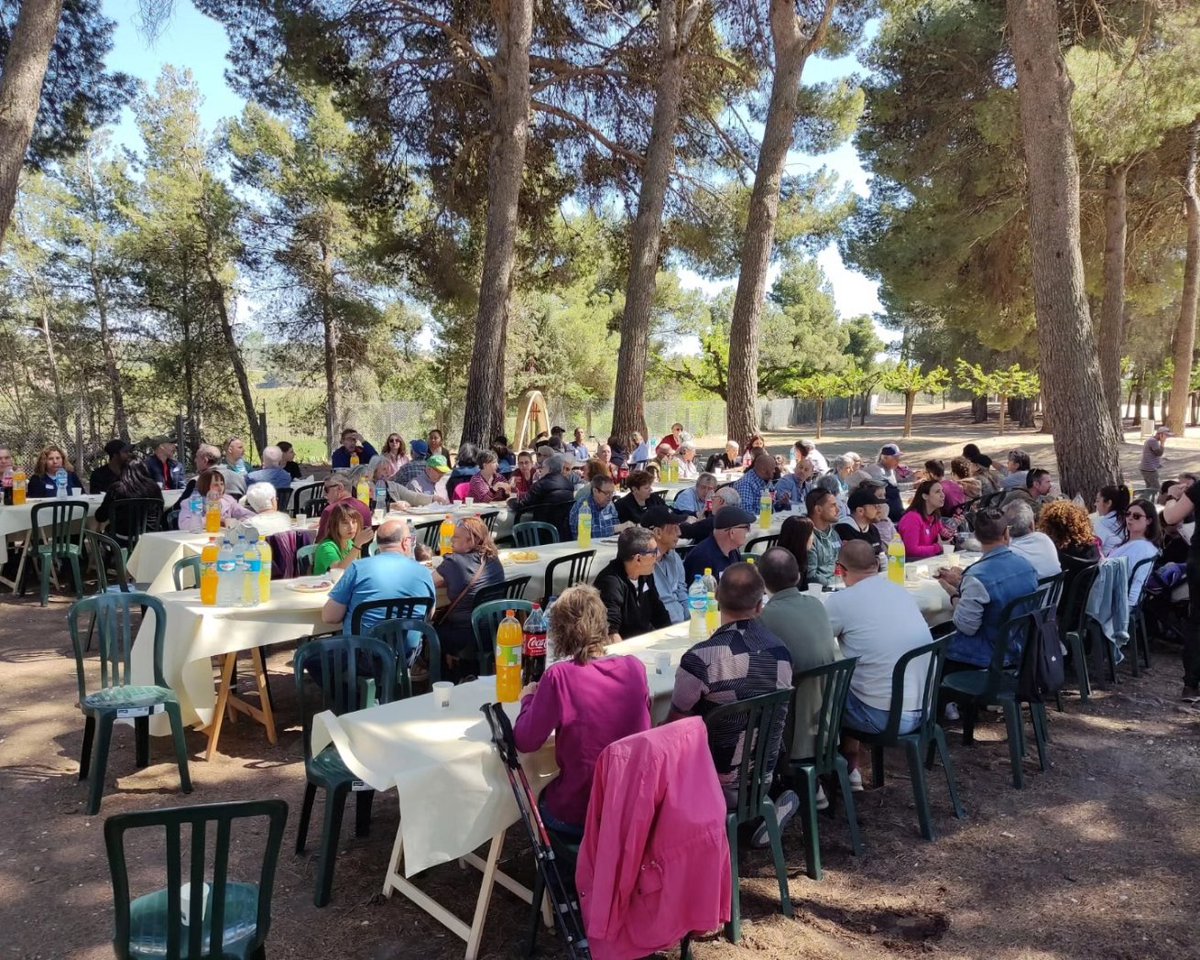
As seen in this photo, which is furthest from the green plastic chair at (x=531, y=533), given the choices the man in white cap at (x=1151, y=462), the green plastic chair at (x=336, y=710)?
the man in white cap at (x=1151, y=462)

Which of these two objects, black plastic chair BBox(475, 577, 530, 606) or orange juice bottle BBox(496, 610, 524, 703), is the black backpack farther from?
black plastic chair BBox(475, 577, 530, 606)

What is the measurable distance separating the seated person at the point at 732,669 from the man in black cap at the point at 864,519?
310cm

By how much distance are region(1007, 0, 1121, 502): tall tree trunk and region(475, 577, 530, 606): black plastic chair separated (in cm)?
661

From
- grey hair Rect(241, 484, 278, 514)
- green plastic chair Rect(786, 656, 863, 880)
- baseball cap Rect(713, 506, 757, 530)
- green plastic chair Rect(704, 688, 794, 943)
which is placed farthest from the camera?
grey hair Rect(241, 484, 278, 514)

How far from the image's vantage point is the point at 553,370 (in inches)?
1089

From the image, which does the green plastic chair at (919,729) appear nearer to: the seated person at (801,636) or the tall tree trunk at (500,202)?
the seated person at (801,636)

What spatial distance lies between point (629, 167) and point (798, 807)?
13797mm

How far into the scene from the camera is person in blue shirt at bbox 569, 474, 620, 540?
722 centimetres

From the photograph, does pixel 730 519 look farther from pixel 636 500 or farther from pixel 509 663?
pixel 509 663

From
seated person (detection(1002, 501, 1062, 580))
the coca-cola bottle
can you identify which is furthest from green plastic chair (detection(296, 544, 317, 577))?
seated person (detection(1002, 501, 1062, 580))

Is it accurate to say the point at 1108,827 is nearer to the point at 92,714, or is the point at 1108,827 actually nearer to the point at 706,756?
the point at 706,756

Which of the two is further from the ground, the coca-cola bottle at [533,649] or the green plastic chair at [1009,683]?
the coca-cola bottle at [533,649]

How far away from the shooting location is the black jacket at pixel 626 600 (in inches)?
184

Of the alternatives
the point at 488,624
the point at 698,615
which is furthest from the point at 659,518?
the point at 488,624
